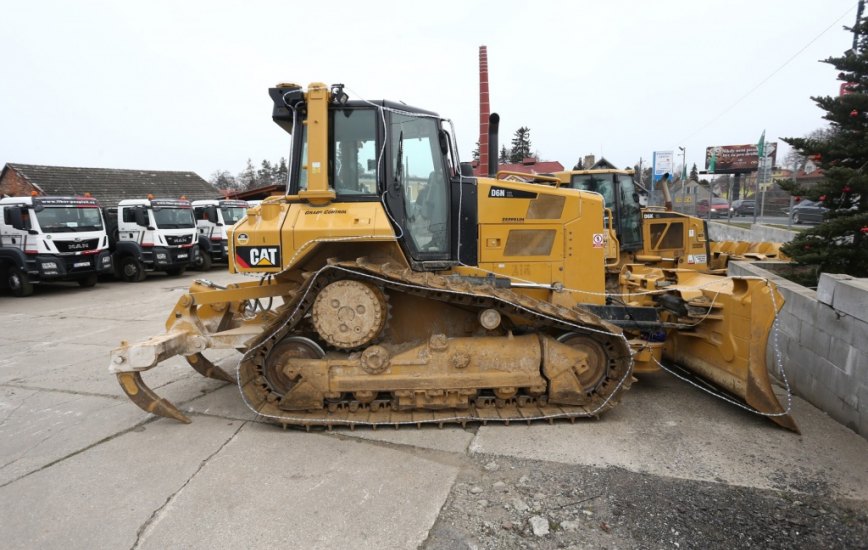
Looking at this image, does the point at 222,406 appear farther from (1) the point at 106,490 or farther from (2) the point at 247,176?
(2) the point at 247,176

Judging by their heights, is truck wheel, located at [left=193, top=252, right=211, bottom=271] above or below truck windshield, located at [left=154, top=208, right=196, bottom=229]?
below

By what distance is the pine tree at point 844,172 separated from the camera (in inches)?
240

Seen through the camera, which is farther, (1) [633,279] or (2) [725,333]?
(1) [633,279]

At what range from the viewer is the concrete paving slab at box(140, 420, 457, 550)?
283 cm

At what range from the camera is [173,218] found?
1644cm

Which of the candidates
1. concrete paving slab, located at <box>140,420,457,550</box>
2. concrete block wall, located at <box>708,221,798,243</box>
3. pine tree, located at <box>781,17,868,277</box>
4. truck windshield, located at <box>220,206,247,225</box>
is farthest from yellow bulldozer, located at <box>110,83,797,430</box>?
truck windshield, located at <box>220,206,247,225</box>

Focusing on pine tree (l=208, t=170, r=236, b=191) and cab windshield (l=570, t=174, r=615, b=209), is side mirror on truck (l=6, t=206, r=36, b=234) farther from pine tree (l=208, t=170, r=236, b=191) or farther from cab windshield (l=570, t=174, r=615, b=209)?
pine tree (l=208, t=170, r=236, b=191)

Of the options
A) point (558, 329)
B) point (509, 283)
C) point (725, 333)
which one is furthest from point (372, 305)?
point (725, 333)

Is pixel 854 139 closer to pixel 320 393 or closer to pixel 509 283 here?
pixel 509 283

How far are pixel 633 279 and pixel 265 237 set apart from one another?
4.22 metres

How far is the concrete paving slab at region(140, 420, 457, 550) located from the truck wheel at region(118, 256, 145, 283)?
46.3 ft

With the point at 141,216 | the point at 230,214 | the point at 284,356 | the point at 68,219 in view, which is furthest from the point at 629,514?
the point at 230,214

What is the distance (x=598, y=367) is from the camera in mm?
4305

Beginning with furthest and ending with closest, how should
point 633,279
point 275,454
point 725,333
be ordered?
point 633,279, point 725,333, point 275,454
